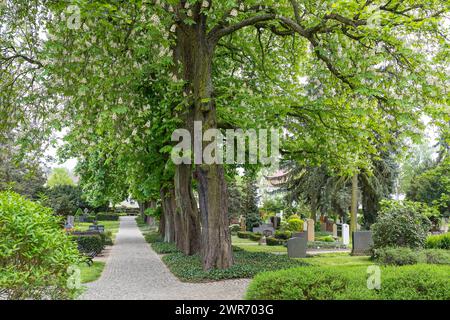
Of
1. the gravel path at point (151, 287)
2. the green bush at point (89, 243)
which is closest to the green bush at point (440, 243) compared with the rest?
the gravel path at point (151, 287)

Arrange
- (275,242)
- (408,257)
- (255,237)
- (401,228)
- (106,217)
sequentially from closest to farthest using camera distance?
(408,257) → (401,228) → (275,242) → (255,237) → (106,217)

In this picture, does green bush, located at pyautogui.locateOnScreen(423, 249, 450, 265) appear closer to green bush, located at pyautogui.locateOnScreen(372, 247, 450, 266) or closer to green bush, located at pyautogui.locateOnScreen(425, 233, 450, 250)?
green bush, located at pyautogui.locateOnScreen(372, 247, 450, 266)

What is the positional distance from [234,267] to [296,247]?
678 cm

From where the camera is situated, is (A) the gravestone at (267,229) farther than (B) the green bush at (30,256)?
Yes

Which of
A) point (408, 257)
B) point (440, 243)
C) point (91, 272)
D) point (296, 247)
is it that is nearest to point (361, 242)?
point (296, 247)

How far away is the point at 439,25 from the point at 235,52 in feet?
24.2

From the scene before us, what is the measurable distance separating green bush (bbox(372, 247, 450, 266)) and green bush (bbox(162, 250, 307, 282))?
10.7ft

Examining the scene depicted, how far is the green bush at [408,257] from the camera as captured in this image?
47.7ft

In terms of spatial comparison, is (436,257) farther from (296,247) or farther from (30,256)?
(30,256)

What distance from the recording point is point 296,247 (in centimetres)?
1914

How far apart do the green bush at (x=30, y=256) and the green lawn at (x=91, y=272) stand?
6154 millimetres

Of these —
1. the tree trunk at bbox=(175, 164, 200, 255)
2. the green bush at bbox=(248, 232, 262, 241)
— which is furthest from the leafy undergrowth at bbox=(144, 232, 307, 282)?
the green bush at bbox=(248, 232, 262, 241)

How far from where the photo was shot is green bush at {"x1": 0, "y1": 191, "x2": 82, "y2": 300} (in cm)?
620

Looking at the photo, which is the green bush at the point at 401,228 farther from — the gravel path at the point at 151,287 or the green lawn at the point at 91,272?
the green lawn at the point at 91,272
